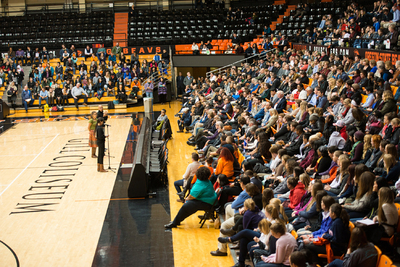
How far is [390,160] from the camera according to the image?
621cm

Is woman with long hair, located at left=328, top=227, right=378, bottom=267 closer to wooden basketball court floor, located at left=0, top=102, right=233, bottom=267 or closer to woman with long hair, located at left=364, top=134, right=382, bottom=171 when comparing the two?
wooden basketball court floor, located at left=0, top=102, right=233, bottom=267

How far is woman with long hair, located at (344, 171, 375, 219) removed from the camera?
560 cm

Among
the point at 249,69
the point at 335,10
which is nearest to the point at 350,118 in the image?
the point at 249,69

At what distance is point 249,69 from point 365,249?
14876mm

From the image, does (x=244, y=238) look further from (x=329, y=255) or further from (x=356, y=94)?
(x=356, y=94)

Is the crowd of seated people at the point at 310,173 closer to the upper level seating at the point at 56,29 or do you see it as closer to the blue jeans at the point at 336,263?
the blue jeans at the point at 336,263

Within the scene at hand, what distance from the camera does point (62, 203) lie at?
29.9 ft

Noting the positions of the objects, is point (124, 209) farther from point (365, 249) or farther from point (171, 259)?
point (365, 249)

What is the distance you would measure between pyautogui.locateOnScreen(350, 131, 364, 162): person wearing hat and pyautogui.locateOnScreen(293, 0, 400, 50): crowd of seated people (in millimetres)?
5375

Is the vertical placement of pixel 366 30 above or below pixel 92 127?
above

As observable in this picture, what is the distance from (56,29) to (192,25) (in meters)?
9.58

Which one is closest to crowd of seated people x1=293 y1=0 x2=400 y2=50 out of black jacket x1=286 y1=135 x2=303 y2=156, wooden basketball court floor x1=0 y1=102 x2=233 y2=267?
black jacket x1=286 y1=135 x2=303 y2=156

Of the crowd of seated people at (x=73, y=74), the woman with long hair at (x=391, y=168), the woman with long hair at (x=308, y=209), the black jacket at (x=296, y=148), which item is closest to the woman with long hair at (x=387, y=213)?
the woman with long hair at (x=308, y=209)

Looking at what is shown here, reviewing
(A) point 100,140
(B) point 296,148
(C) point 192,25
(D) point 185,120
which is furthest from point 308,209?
(C) point 192,25
